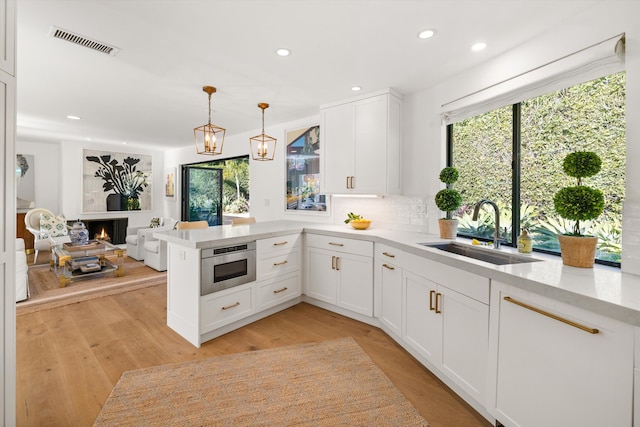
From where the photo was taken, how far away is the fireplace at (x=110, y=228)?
22.6 feet

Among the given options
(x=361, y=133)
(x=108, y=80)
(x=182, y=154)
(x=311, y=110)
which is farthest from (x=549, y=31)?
(x=182, y=154)

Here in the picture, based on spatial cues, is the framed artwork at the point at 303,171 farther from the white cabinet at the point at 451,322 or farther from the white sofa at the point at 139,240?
the white sofa at the point at 139,240

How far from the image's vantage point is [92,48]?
238 cm

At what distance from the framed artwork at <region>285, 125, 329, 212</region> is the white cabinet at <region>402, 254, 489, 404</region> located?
2122 millimetres

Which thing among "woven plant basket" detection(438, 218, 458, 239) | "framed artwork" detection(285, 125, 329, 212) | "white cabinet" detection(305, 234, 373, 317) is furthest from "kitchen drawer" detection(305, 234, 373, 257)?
"framed artwork" detection(285, 125, 329, 212)

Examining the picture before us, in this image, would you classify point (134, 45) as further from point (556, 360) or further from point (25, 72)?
point (556, 360)

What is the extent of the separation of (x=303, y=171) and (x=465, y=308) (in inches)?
119

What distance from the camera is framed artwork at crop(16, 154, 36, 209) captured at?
20.6ft

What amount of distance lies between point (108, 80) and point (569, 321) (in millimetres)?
4073

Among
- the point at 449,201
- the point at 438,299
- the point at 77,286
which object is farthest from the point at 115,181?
the point at 438,299

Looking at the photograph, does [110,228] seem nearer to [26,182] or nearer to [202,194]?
[26,182]

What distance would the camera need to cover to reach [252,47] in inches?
92.7

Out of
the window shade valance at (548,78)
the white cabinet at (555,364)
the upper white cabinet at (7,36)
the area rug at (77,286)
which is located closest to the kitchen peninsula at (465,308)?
the white cabinet at (555,364)

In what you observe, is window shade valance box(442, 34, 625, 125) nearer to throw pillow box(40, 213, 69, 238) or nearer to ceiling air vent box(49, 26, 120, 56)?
ceiling air vent box(49, 26, 120, 56)
